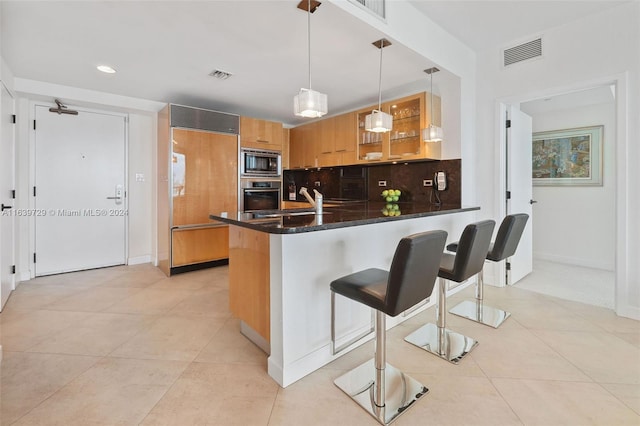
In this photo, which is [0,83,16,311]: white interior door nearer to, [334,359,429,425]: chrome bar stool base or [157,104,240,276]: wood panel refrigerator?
[157,104,240,276]: wood panel refrigerator

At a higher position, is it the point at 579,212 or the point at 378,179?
the point at 378,179

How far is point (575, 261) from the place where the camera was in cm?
409

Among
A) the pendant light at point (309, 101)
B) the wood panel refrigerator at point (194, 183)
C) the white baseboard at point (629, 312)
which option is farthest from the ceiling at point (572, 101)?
the wood panel refrigerator at point (194, 183)

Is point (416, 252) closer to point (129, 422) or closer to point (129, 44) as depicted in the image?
point (129, 422)

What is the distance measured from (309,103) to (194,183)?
2612 millimetres

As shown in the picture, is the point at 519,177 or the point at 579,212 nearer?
the point at 519,177

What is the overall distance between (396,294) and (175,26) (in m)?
2.51

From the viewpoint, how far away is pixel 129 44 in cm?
254

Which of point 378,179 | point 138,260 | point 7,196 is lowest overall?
point 138,260

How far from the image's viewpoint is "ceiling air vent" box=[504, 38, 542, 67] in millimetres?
2846

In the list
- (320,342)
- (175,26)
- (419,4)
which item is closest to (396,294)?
(320,342)

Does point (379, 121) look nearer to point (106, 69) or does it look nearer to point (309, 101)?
point (309, 101)

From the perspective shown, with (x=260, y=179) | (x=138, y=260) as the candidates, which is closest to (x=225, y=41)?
(x=260, y=179)

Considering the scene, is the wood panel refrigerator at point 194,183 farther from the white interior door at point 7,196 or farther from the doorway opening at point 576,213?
the doorway opening at point 576,213
